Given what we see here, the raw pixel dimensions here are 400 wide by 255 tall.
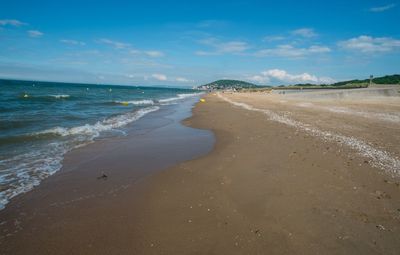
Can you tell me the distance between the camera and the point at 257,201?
6027mm

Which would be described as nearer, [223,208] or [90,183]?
[223,208]

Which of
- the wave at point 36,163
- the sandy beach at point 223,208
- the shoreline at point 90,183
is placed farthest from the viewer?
the wave at point 36,163

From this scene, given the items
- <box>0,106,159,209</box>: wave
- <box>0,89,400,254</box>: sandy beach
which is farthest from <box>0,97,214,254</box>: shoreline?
<box>0,106,159,209</box>: wave

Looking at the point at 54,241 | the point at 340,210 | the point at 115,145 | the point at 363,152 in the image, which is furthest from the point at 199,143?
the point at 54,241

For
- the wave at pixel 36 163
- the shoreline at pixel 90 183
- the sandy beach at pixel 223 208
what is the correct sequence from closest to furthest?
the sandy beach at pixel 223 208
the shoreline at pixel 90 183
the wave at pixel 36 163

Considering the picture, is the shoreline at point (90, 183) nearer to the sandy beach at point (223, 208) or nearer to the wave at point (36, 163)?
the sandy beach at point (223, 208)

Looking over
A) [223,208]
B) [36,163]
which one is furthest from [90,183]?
[223,208]

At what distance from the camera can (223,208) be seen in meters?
5.71

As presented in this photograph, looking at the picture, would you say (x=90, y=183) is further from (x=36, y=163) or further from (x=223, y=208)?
(x=223, y=208)

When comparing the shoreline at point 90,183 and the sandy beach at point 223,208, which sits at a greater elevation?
the sandy beach at point 223,208

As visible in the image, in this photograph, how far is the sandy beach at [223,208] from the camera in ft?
14.6

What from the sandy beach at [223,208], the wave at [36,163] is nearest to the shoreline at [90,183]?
the sandy beach at [223,208]

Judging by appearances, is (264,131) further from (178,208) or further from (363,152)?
(178,208)

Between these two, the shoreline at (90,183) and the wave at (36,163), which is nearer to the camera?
the shoreline at (90,183)
